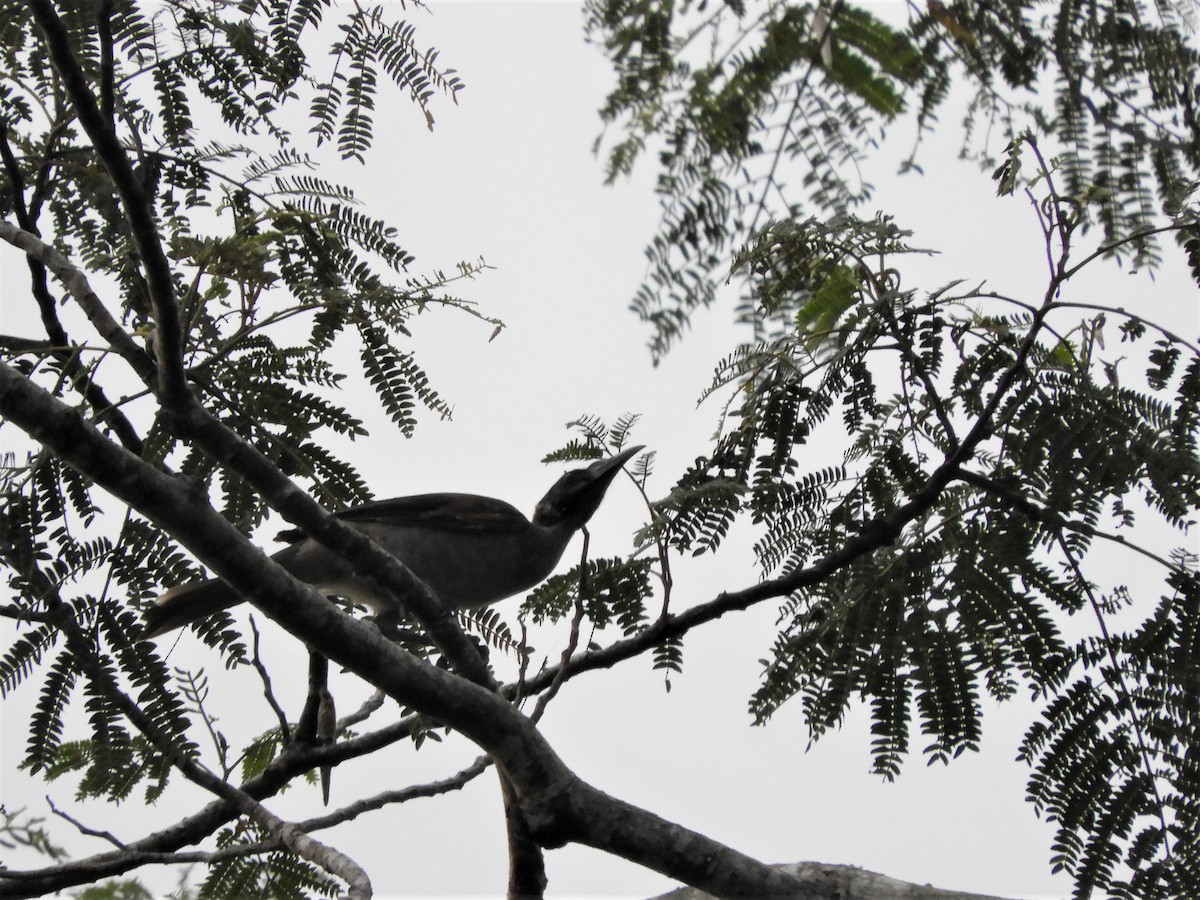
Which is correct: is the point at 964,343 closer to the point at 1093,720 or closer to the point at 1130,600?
the point at 1130,600

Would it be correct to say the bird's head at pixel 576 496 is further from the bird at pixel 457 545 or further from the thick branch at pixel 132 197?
the thick branch at pixel 132 197

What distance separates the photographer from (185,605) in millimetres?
3691

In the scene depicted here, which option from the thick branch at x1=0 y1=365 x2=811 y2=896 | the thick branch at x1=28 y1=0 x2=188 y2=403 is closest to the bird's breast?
the thick branch at x1=0 y1=365 x2=811 y2=896

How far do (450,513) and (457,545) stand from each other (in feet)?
0.81

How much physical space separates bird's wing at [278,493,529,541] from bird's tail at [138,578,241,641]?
41.7 inches

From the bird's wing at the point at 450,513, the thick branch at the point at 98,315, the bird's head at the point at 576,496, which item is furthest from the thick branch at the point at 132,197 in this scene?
the bird's head at the point at 576,496

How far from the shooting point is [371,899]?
3100mm

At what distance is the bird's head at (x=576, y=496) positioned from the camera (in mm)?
5664

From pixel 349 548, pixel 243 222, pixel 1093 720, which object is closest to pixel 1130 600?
pixel 1093 720

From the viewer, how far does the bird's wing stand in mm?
5098

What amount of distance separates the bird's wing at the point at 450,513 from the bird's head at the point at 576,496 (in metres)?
Answer: 0.24

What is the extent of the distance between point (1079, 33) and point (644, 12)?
146 centimetres

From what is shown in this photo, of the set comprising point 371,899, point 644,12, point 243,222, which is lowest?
point 371,899

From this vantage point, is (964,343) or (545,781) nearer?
(545,781)
